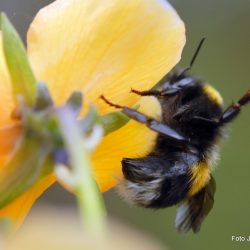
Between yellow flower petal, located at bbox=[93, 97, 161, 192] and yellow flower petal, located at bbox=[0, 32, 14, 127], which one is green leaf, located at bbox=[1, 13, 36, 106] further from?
yellow flower petal, located at bbox=[93, 97, 161, 192]

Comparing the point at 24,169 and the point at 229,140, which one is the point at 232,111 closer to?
the point at 24,169

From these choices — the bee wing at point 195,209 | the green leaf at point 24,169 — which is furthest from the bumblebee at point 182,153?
the green leaf at point 24,169

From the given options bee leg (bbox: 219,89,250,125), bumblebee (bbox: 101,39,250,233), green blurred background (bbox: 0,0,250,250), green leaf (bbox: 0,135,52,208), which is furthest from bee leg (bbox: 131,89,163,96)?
green blurred background (bbox: 0,0,250,250)

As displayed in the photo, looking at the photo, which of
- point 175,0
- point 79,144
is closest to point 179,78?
point 79,144

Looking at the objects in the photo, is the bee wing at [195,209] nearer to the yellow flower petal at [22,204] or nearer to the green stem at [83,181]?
the yellow flower petal at [22,204]

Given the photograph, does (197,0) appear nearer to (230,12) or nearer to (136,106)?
(230,12)
